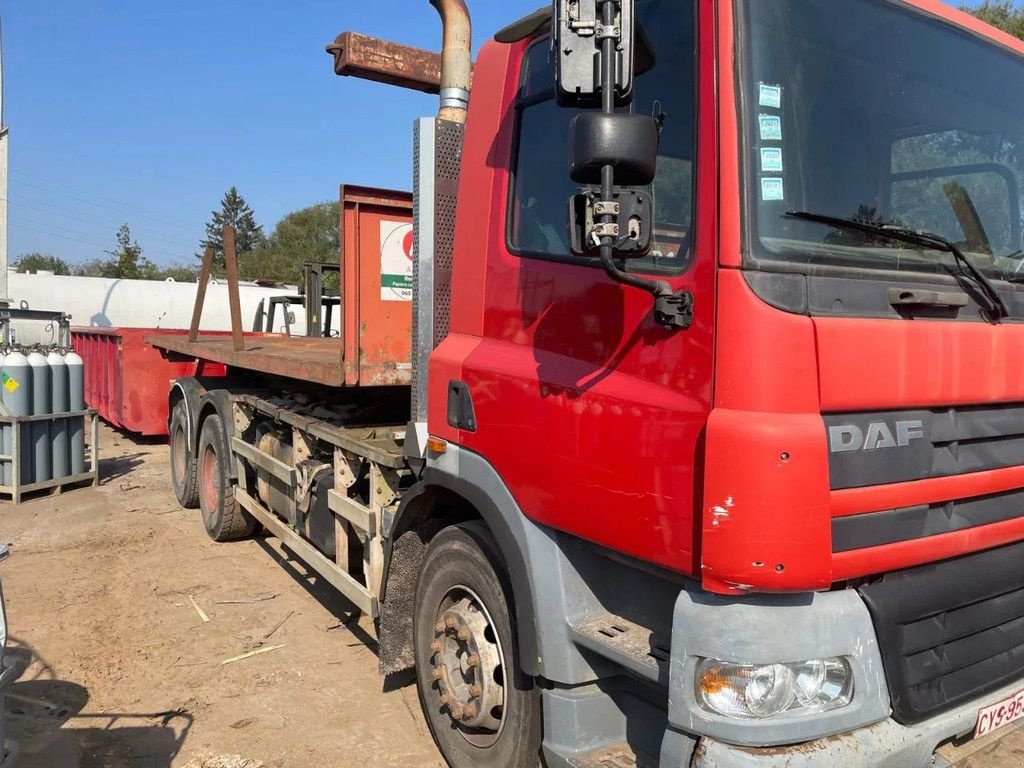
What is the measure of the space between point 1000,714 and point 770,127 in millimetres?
1741

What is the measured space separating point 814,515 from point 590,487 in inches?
26.7

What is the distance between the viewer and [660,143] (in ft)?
7.35

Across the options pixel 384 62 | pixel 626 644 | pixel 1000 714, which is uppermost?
pixel 384 62

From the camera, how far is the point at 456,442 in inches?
119

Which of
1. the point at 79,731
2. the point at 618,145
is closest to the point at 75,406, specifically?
the point at 79,731

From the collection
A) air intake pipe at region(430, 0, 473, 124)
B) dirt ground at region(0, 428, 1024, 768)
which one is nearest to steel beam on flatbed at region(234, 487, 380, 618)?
dirt ground at region(0, 428, 1024, 768)

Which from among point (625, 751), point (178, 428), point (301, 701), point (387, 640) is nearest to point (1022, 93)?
point (625, 751)

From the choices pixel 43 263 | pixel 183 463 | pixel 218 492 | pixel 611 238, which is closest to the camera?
pixel 611 238

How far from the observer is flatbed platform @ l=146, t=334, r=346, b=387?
4.31 meters

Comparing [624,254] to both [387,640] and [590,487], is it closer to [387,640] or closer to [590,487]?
[590,487]

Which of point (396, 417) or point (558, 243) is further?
point (396, 417)

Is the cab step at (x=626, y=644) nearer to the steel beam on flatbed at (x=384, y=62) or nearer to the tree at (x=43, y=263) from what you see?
the steel beam on flatbed at (x=384, y=62)

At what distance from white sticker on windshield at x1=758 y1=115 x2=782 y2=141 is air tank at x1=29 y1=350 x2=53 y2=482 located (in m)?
8.27

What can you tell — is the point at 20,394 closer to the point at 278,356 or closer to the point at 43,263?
the point at 278,356
